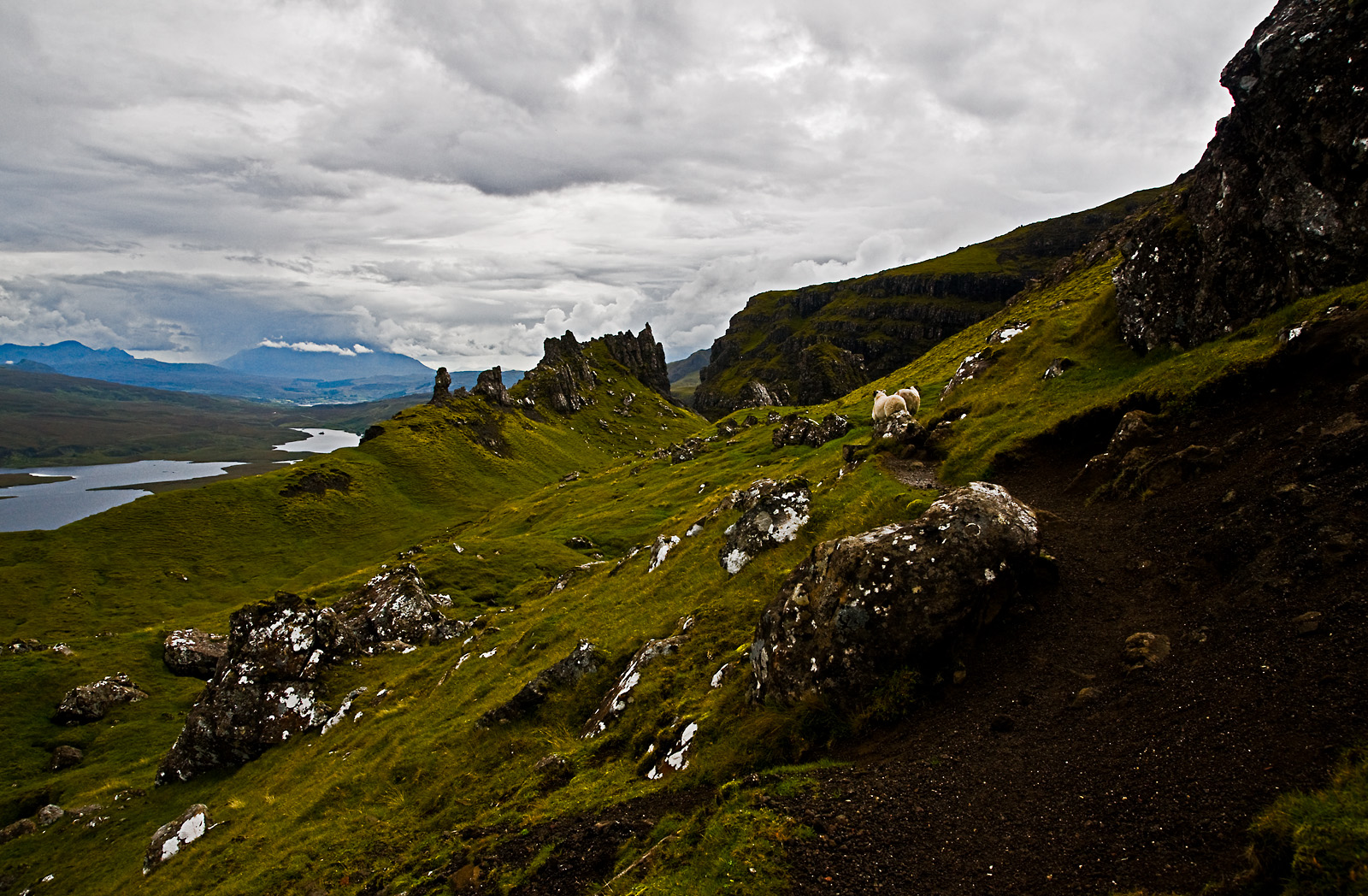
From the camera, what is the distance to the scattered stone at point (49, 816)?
37.9 metres

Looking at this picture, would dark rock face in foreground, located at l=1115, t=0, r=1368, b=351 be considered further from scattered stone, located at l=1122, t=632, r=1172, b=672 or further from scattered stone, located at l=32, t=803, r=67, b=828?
scattered stone, located at l=32, t=803, r=67, b=828

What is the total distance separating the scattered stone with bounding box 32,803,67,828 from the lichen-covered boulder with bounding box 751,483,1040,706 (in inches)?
2004

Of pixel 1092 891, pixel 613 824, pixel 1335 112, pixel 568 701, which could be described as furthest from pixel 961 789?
pixel 1335 112

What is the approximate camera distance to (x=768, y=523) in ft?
89.3

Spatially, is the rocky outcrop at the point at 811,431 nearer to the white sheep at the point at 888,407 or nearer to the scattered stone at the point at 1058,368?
the white sheep at the point at 888,407

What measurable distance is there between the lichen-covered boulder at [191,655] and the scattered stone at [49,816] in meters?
25.0

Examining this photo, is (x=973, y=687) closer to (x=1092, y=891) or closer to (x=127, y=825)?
(x=1092, y=891)

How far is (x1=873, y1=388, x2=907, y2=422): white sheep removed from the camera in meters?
42.7

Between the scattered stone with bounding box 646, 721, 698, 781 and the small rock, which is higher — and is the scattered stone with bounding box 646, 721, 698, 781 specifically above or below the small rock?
above

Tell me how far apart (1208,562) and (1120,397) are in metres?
14.4

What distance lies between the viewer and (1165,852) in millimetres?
8258

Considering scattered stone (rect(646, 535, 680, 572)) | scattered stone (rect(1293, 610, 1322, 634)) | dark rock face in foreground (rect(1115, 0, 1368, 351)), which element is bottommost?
scattered stone (rect(646, 535, 680, 572))

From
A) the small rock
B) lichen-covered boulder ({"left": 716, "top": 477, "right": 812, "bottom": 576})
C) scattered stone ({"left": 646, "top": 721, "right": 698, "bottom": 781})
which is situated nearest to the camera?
scattered stone ({"left": 646, "top": 721, "right": 698, "bottom": 781})

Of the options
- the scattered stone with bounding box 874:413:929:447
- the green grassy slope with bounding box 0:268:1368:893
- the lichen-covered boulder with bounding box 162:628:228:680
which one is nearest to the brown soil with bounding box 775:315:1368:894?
the green grassy slope with bounding box 0:268:1368:893
